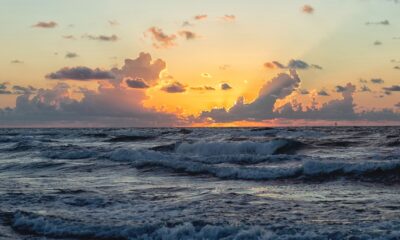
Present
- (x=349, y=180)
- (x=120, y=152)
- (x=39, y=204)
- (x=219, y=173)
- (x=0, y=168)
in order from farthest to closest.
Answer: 1. (x=120, y=152)
2. (x=0, y=168)
3. (x=219, y=173)
4. (x=349, y=180)
5. (x=39, y=204)

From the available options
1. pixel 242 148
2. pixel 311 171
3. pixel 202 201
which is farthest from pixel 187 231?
pixel 242 148

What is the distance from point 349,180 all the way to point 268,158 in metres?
8.86

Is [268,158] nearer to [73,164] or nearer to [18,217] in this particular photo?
[73,164]

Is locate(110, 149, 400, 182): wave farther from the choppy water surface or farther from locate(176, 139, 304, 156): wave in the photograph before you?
locate(176, 139, 304, 156): wave

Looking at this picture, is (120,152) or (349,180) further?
(120,152)

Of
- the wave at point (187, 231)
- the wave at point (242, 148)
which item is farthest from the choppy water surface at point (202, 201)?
the wave at point (242, 148)

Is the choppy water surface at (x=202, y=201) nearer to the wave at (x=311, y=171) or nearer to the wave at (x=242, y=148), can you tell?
the wave at (x=311, y=171)

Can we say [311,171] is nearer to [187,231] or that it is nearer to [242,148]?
[187,231]

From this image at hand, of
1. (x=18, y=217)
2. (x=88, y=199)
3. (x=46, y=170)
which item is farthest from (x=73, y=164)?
(x=18, y=217)

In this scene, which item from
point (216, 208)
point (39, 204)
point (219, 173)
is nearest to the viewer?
point (216, 208)

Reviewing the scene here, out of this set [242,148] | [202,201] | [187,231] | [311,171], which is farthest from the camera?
[242,148]

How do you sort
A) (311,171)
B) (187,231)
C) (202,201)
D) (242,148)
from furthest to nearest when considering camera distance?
(242,148), (311,171), (202,201), (187,231)

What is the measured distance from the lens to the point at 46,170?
88.0 ft

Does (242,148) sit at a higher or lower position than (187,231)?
higher
